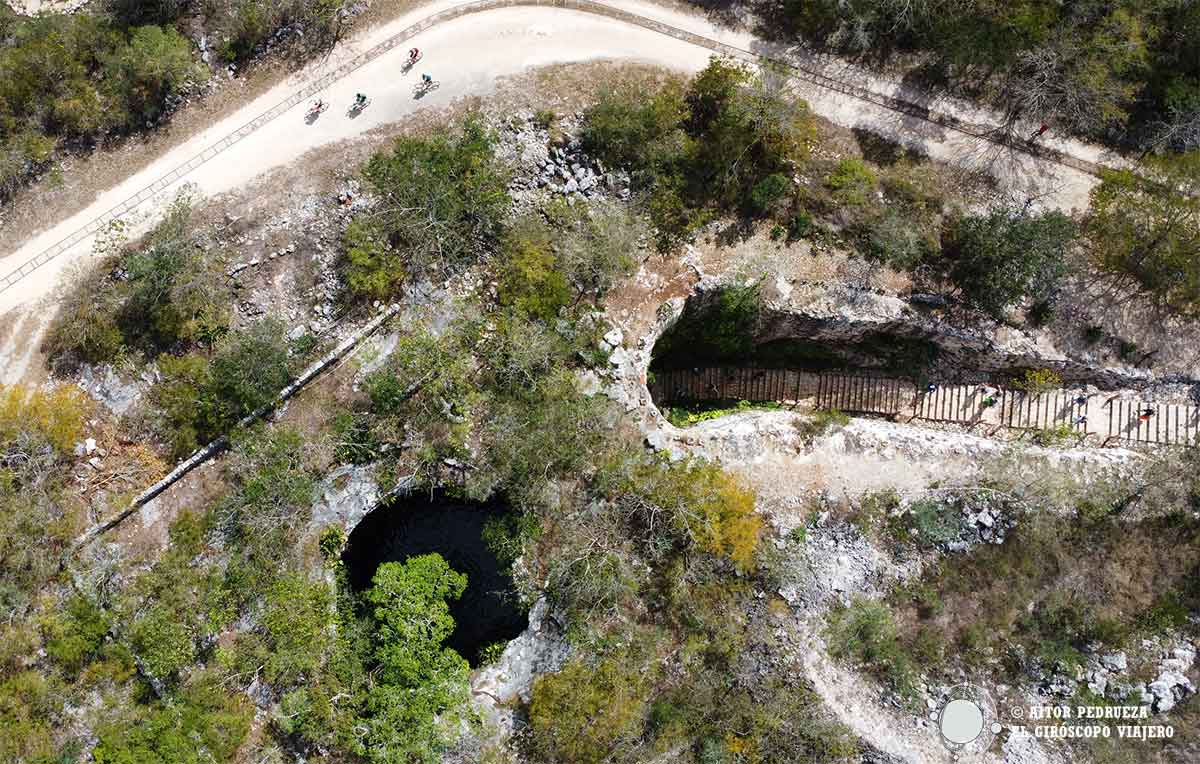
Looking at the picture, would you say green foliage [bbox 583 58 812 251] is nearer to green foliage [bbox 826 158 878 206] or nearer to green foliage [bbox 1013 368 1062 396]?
green foliage [bbox 826 158 878 206]

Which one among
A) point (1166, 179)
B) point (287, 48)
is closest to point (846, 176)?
point (1166, 179)

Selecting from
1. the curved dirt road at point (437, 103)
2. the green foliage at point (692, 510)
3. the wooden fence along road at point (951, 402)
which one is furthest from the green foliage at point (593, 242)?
the green foliage at point (692, 510)

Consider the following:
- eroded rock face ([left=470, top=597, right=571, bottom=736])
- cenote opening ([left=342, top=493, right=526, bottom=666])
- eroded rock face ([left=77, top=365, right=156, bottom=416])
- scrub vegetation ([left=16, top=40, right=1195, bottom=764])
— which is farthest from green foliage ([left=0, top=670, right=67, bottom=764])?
eroded rock face ([left=470, top=597, right=571, bottom=736])

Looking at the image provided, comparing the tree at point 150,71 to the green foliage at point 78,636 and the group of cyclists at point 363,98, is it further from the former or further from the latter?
the green foliage at point 78,636

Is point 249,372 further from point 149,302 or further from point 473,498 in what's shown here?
point 473,498

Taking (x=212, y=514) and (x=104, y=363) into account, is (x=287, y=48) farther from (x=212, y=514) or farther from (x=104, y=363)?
(x=212, y=514)

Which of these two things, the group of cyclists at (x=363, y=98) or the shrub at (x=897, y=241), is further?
the group of cyclists at (x=363, y=98)
